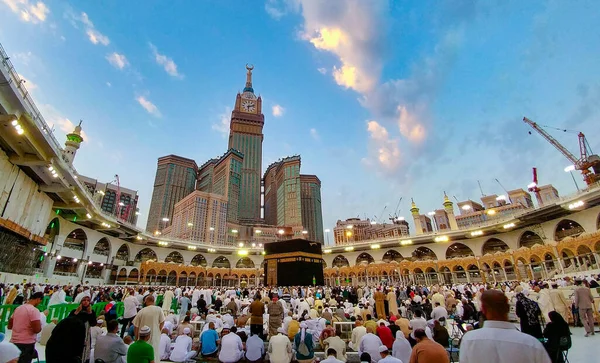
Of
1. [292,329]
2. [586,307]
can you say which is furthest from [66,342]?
[586,307]

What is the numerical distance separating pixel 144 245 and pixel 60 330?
125 ft

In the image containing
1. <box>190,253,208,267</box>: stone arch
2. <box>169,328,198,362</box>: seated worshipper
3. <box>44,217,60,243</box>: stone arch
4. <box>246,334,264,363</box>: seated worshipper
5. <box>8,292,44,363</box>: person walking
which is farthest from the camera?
<box>190,253,208,267</box>: stone arch

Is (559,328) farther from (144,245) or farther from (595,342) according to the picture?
(144,245)

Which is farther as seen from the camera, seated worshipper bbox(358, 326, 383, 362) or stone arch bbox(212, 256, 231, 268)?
stone arch bbox(212, 256, 231, 268)

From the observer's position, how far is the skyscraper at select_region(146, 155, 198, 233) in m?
109

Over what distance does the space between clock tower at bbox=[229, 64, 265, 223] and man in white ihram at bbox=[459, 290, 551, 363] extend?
11046 centimetres

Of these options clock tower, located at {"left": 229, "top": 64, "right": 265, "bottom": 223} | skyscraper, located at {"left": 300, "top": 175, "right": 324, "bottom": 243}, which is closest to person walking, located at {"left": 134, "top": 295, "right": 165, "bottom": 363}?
clock tower, located at {"left": 229, "top": 64, "right": 265, "bottom": 223}

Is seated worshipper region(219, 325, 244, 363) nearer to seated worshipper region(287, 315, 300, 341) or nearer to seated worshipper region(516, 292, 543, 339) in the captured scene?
seated worshipper region(287, 315, 300, 341)

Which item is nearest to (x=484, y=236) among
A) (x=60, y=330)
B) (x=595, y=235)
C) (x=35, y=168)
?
(x=595, y=235)

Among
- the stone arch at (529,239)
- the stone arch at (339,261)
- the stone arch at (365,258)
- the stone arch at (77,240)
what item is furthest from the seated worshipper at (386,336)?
the stone arch at (339,261)

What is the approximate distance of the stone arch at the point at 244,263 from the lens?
148 feet

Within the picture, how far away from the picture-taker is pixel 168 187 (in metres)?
114

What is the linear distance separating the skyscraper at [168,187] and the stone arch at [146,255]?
69.4 meters

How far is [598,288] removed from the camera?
9109 millimetres
